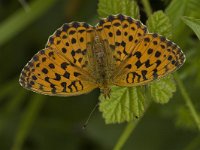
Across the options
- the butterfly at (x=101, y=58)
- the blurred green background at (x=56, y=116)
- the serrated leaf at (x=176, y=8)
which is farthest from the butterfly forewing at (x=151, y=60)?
the blurred green background at (x=56, y=116)

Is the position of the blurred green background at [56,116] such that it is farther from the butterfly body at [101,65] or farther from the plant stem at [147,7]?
the plant stem at [147,7]

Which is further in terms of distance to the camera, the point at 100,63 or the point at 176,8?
the point at 100,63

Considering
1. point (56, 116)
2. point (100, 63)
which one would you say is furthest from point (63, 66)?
point (56, 116)

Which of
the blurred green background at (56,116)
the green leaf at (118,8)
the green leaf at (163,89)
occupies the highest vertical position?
the green leaf at (118,8)

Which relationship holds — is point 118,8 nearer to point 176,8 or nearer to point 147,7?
point 147,7

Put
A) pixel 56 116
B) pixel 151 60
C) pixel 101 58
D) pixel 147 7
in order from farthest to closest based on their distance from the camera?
1. pixel 56 116
2. pixel 101 58
3. pixel 147 7
4. pixel 151 60
